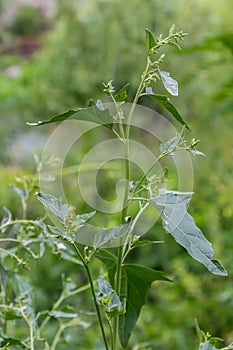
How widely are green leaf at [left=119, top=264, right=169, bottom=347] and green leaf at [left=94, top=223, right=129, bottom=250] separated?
0.07 metres

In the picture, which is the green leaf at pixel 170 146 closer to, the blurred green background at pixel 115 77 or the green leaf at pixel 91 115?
the green leaf at pixel 91 115

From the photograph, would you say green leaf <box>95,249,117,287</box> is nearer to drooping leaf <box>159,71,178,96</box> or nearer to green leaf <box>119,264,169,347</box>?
green leaf <box>119,264,169,347</box>

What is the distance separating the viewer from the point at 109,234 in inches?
13.3

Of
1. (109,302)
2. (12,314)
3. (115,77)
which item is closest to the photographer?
(109,302)

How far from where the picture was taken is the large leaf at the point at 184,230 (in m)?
0.33

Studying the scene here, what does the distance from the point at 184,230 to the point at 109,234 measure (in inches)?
1.6

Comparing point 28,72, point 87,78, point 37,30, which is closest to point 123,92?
point 87,78

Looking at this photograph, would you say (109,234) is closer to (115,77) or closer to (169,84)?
(169,84)

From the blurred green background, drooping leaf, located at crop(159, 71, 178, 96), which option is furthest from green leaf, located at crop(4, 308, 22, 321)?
the blurred green background

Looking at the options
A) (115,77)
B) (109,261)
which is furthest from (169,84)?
(115,77)

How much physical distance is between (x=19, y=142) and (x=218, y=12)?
766 mm

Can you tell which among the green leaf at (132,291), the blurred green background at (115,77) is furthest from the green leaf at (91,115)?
the blurred green background at (115,77)

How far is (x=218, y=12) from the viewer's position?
2.01 meters

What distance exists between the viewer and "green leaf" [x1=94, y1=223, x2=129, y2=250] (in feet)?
1.10
